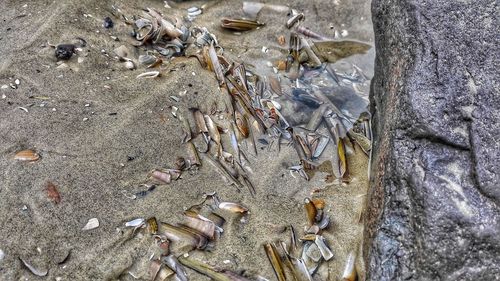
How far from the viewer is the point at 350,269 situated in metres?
2.96

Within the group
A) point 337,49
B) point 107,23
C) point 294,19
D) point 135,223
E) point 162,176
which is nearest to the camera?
point 135,223

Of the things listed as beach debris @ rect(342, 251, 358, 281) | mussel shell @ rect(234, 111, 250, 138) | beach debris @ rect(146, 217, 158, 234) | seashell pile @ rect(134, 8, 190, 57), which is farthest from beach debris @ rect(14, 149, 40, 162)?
beach debris @ rect(342, 251, 358, 281)

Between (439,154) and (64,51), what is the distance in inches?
95.6

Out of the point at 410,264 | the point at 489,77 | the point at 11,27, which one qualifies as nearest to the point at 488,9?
the point at 489,77

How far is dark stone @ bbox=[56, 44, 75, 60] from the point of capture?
3764 mm

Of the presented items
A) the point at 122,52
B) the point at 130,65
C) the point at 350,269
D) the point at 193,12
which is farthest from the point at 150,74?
the point at 350,269

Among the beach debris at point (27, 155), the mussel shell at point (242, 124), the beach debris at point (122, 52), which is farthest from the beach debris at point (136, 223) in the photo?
the beach debris at point (122, 52)

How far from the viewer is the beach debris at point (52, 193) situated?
9.83 feet

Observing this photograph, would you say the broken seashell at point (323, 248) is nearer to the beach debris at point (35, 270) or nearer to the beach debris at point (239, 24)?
the beach debris at point (35, 270)

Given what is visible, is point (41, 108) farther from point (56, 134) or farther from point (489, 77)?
point (489, 77)

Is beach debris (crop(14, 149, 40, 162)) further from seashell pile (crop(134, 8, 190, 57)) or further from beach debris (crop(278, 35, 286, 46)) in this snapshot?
beach debris (crop(278, 35, 286, 46))

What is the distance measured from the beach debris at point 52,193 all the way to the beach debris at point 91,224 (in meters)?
0.20

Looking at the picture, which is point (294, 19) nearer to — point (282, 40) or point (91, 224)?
point (282, 40)

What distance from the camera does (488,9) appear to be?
3.05 meters
